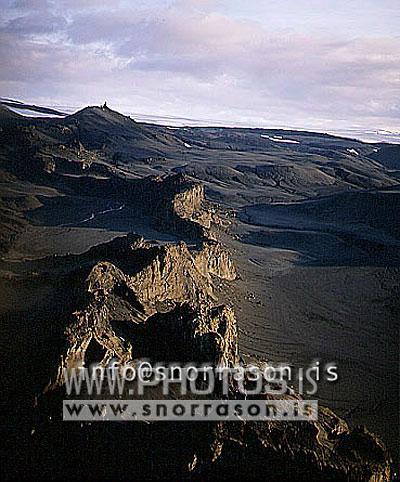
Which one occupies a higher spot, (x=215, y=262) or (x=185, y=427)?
(x=185, y=427)

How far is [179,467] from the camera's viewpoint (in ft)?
36.3

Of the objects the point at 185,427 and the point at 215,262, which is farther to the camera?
the point at 215,262

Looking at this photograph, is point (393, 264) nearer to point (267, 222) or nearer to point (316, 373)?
point (267, 222)

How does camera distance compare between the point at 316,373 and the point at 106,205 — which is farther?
the point at 106,205

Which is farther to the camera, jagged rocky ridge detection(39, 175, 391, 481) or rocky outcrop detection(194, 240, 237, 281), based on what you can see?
rocky outcrop detection(194, 240, 237, 281)

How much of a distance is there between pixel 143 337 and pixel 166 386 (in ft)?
9.15

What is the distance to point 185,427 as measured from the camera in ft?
38.3

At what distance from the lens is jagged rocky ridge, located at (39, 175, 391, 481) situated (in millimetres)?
11188

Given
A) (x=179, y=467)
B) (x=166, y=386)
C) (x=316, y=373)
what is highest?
(x=166, y=386)

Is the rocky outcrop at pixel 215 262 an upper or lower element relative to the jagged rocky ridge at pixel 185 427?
lower

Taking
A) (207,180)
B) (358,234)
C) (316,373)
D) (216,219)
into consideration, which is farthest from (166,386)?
(207,180)

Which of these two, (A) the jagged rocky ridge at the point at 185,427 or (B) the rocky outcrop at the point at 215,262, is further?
(B) the rocky outcrop at the point at 215,262

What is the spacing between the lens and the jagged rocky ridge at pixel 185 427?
11.2 meters

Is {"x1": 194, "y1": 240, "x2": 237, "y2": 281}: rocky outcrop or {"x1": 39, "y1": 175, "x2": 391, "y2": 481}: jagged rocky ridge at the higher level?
{"x1": 39, "y1": 175, "x2": 391, "y2": 481}: jagged rocky ridge
